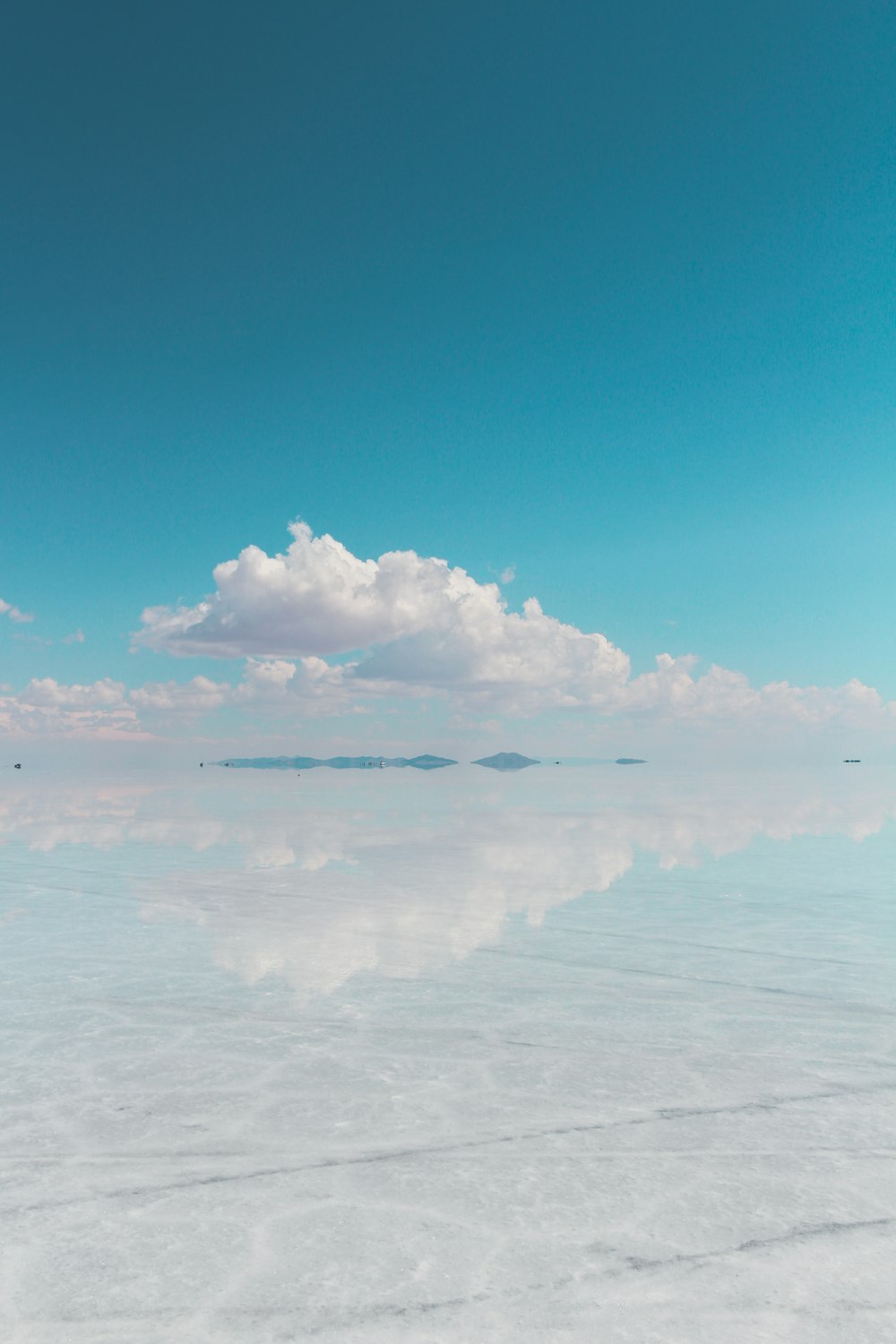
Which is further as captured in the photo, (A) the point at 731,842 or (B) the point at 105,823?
(B) the point at 105,823

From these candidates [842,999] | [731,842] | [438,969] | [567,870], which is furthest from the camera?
→ [731,842]

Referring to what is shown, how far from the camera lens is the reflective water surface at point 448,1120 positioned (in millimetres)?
4047

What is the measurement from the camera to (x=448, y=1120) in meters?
6.01

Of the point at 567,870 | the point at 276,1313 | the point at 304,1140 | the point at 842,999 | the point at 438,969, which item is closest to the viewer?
the point at 276,1313

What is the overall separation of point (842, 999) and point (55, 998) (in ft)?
26.2

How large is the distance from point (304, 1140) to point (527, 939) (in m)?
6.51

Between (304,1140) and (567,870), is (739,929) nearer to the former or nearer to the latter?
(567,870)

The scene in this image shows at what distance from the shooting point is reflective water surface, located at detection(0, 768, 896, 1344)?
4.05m

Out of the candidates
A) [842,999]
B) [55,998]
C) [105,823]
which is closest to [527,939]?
[842,999]

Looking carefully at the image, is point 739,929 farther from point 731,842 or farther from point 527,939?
point 731,842

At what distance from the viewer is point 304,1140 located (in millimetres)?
5703

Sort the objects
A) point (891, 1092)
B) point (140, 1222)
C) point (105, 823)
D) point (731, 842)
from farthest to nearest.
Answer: point (105, 823) → point (731, 842) → point (891, 1092) → point (140, 1222)

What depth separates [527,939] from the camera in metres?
11.9

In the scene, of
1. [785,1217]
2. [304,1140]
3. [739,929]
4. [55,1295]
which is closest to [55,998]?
[304,1140]
